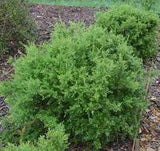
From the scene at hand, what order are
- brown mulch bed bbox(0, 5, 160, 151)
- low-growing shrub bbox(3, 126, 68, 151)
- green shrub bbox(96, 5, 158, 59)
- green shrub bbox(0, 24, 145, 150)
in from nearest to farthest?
low-growing shrub bbox(3, 126, 68, 151), green shrub bbox(0, 24, 145, 150), brown mulch bed bbox(0, 5, 160, 151), green shrub bbox(96, 5, 158, 59)

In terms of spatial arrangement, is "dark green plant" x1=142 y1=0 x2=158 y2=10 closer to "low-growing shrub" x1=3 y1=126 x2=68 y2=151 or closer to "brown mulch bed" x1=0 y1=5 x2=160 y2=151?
"brown mulch bed" x1=0 y1=5 x2=160 y2=151

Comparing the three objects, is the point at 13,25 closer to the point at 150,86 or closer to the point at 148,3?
the point at 150,86

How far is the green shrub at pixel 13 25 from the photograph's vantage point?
5332 millimetres

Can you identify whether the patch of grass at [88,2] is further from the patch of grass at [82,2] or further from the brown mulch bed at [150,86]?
the brown mulch bed at [150,86]

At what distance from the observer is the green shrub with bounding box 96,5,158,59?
5199 millimetres

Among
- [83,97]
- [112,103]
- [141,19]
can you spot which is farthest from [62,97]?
[141,19]

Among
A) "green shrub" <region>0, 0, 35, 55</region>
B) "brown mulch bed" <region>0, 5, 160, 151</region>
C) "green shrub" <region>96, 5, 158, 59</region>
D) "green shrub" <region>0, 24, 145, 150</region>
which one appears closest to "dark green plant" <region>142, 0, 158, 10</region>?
"brown mulch bed" <region>0, 5, 160, 151</region>

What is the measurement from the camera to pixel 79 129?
344 centimetres

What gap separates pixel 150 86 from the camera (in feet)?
15.4

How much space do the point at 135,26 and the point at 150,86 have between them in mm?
873

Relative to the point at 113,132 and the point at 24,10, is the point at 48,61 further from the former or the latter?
the point at 24,10

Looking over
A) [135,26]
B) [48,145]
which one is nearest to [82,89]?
[48,145]

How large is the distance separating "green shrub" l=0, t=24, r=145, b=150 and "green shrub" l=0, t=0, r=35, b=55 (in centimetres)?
168

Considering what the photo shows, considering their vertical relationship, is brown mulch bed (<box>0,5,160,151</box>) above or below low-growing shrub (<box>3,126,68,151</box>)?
below
